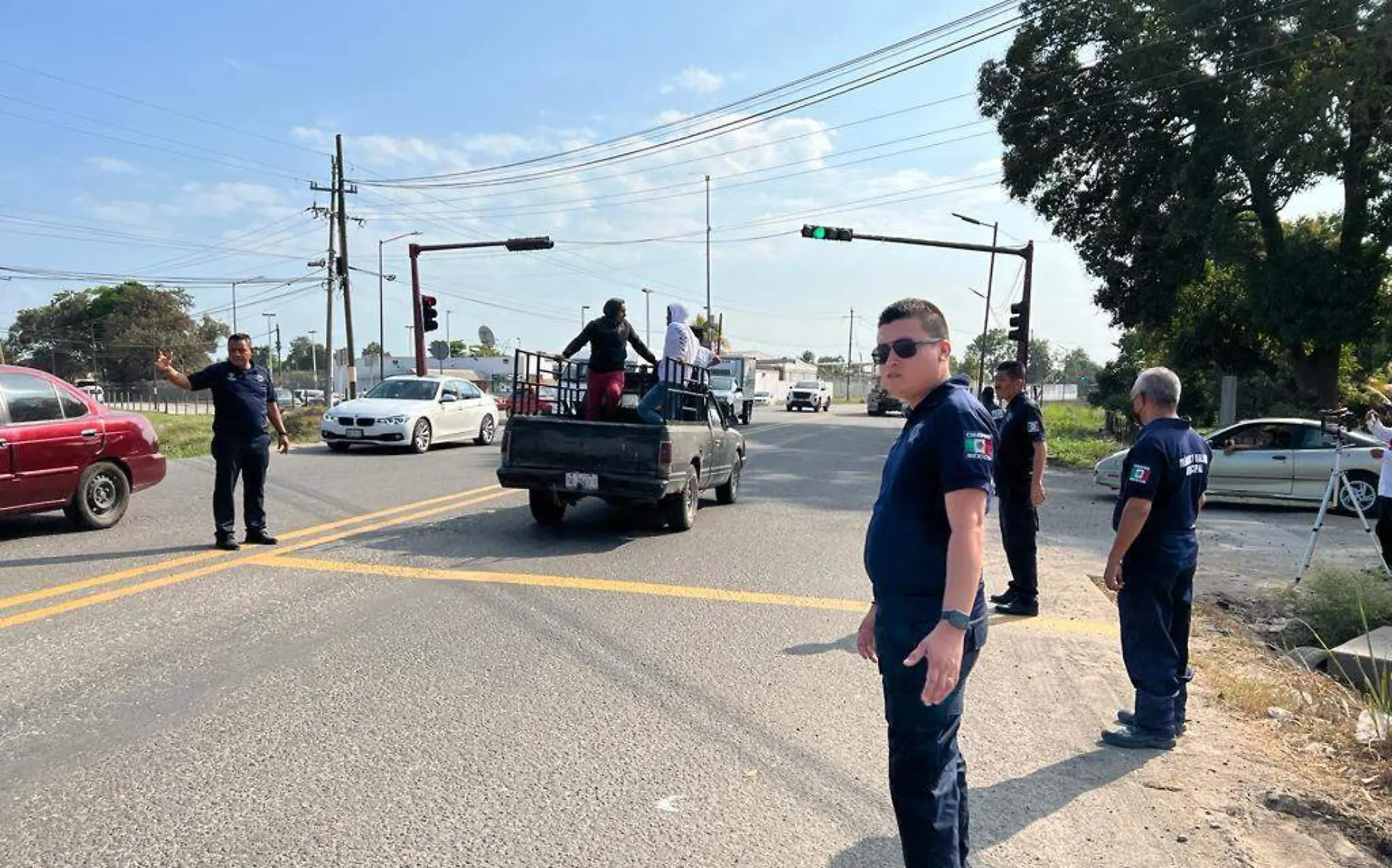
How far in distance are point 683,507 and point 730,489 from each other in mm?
2354

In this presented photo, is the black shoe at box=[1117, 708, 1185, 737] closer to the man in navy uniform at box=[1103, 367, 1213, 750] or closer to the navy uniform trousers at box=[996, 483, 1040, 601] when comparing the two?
the man in navy uniform at box=[1103, 367, 1213, 750]

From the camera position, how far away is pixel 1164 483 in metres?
4.19

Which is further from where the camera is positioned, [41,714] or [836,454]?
[836,454]

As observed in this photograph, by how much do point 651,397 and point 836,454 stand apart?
35.4 feet

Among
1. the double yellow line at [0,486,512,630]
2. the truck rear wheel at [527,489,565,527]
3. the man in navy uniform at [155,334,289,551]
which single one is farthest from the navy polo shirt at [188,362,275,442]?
the truck rear wheel at [527,489,565,527]

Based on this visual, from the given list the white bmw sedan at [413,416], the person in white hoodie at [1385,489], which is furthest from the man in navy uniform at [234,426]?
the person in white hoodie at [1385,489]

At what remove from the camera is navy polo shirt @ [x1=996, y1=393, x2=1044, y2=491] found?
6234 millimetres

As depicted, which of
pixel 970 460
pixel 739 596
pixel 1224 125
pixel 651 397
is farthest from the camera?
pixel 1224 125

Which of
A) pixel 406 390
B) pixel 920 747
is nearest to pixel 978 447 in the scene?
pixel 920 747

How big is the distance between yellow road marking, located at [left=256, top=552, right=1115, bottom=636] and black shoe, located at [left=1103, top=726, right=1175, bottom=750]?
6.57 ft

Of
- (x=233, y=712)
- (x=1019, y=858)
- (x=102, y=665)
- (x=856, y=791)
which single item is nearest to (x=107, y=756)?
(x=233, y=712)

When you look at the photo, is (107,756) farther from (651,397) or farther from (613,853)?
(651,397)

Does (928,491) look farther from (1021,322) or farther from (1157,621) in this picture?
(1021,322)

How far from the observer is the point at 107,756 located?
363cm
